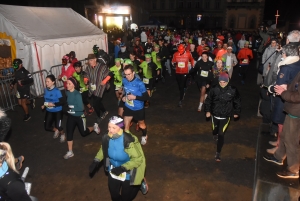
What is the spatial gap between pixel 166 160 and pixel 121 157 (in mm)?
2545

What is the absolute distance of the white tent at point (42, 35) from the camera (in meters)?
10.8

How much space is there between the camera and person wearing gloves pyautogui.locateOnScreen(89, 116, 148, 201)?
149 inches

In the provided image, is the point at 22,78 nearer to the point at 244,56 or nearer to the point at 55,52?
the point at 55,52

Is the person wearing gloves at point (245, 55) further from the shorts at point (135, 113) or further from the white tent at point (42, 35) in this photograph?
the white tent at point (42, 35)

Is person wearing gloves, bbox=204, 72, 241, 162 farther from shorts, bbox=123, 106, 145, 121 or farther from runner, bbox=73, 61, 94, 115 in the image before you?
runner, bbox=73, 61, 94, 115

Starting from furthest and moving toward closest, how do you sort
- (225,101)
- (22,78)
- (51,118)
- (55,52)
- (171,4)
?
(171,4) → (55,52) → (22,78) → (51,118) → (225,101)

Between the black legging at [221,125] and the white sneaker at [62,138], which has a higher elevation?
the black legging at [221,125]

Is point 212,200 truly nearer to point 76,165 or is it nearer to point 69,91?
point 76,165

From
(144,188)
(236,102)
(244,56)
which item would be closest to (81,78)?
(144,188)

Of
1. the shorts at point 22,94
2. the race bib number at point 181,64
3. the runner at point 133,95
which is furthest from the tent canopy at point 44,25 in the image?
the runner at point 133,95

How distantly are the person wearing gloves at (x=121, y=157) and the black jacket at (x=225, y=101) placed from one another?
96.3 inches

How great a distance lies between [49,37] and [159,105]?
585 centimetres

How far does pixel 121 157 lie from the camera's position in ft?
12.8

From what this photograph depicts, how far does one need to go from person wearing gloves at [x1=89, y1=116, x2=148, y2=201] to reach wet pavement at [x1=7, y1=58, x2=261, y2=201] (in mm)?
1193
